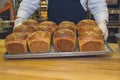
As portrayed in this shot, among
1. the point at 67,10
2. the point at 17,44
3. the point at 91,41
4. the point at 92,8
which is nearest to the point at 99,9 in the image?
the point at 92,8

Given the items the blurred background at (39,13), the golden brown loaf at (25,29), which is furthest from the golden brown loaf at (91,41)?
the blurred background at (39,13)

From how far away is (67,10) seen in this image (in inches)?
72.9

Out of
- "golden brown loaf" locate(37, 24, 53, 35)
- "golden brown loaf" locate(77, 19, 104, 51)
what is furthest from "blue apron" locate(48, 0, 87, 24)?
"golden brown loaf" locate(77, 19, 104, 51)

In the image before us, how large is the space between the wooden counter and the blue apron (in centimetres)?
79

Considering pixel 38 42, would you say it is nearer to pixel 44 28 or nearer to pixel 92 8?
pixel 44 28

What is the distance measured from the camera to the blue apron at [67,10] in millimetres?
1853

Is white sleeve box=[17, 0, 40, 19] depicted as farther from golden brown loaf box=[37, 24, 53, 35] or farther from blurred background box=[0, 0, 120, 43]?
blurred background box=[0, 0, 120, 43]

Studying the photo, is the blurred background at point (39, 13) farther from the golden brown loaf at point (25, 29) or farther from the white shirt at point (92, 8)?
the golden brown loaf at point (25, 29)

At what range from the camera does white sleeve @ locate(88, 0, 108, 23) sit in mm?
1688

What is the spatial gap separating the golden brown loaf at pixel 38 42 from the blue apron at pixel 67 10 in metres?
0.74

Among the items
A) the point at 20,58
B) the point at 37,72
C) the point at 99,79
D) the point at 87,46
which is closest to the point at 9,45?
the point at 20,58

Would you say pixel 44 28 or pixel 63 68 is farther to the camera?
pixel 44 28

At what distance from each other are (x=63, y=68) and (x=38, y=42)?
8.6 inches

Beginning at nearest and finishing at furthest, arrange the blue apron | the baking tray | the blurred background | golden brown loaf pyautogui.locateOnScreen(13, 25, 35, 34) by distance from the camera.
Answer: the baking tray, golden brown loaf pyautogui.locateOnScreen(13, 25, 35, 34), the blue apron, the blurred background
